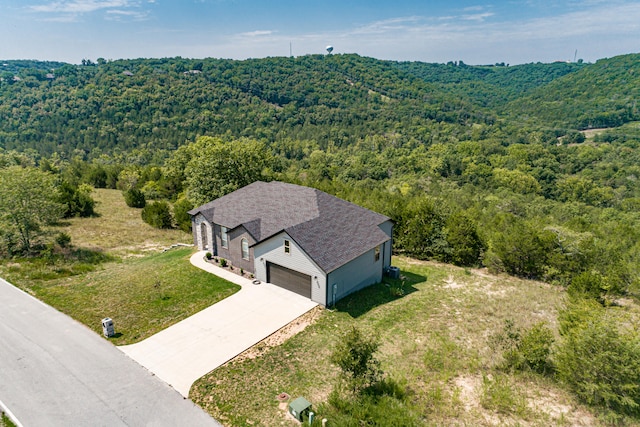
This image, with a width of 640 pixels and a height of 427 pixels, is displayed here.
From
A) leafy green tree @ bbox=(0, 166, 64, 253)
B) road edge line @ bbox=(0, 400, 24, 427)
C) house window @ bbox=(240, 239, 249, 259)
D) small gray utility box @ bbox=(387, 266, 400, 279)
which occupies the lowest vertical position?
small gray utility box @ bbox=(387, 266, 400, 279)

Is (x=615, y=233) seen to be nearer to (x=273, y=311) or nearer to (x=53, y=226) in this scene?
(x=273, y=311)

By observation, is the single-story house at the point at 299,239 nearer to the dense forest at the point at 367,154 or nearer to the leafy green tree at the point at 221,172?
the dense forest at the point at 367,154

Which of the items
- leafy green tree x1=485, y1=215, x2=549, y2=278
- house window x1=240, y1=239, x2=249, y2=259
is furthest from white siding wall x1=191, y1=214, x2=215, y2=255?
leafy green tree x1=485, y1=215, x2=549, y2=278

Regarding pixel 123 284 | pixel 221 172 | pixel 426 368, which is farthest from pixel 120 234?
pixel 426 368

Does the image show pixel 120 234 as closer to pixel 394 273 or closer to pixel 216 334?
pixel 216 334

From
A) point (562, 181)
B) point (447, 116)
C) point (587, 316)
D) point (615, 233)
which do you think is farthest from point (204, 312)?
point (447, 116)

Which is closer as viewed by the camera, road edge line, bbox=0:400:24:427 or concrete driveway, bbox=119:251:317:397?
road edge line, bbox=0:400:24:427

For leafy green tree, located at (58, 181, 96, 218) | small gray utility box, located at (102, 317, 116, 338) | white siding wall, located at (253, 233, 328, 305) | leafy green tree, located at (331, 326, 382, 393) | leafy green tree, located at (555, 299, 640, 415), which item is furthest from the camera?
leafy green tree, located at (58, 181, 96, 218)

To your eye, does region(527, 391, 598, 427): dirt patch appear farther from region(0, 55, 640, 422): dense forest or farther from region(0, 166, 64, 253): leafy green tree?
region(0, 166, 64, 253): leafy green tree
